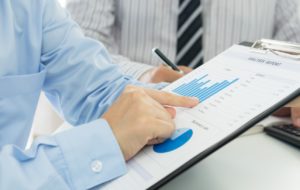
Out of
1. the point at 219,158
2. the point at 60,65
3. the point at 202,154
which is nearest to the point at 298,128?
the point at 219,158

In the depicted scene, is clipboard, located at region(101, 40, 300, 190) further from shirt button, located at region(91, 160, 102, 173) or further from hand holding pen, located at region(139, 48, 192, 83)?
hand holding pen, located at region(139, 48, 192, 83)

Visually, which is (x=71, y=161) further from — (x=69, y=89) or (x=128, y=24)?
(x=128, y=24)

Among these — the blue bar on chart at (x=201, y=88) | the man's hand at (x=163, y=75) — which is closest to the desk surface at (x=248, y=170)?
the blue bar on chart at (x=201, y=88)

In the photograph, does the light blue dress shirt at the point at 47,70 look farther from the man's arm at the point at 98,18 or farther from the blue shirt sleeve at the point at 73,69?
the man's arm at the point at 98,18

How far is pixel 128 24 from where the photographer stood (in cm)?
110

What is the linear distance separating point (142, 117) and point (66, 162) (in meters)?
0.10

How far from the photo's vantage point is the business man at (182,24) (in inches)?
39.4

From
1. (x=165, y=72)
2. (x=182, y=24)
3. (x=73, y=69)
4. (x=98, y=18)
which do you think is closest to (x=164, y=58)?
(x=165, y=72)

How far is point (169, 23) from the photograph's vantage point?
3.38 feet

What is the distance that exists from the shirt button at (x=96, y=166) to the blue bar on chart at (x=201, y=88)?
155 millimetres

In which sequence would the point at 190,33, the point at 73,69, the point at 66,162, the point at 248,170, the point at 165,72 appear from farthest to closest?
the point at 190,33 → the point at 165,72 → the point at 73,69 → the point at 248,170 → the point at 66,162

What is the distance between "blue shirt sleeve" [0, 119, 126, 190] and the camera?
0.40 meters

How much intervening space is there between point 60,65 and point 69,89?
0.05 m

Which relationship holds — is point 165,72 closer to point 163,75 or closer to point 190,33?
point 163,75
